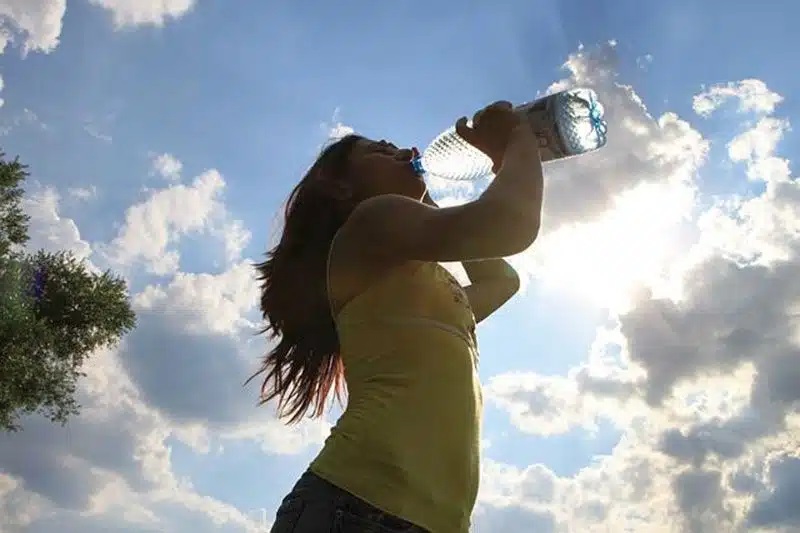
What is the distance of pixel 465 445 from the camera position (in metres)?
2.57

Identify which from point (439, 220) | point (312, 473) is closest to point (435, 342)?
point (439, 220)

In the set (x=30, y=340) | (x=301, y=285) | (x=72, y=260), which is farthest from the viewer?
(x=72, y=260)

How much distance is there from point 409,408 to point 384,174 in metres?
1.12

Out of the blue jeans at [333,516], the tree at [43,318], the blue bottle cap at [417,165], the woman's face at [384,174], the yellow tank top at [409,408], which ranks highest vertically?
the tree at [43,318]

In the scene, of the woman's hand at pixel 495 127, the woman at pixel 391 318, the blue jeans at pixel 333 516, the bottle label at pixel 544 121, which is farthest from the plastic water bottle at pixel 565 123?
the blue jeans at pixel 333 516

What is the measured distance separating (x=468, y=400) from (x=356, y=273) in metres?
0.57

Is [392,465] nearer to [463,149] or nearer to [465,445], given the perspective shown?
[465,445]

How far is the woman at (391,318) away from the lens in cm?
244

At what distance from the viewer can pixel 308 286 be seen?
130 inches

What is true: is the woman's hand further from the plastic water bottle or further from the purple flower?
the purple flower

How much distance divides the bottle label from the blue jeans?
1.59 metres

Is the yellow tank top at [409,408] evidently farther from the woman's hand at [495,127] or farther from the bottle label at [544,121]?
the bottle label at [544,121]

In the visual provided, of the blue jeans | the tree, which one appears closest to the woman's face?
the blue jeans

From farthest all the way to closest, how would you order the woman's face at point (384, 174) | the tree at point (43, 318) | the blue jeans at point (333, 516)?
the tree at point (43, 318)
the woman's face at point (384, 174)
the blue jeans at point (333, 516)
